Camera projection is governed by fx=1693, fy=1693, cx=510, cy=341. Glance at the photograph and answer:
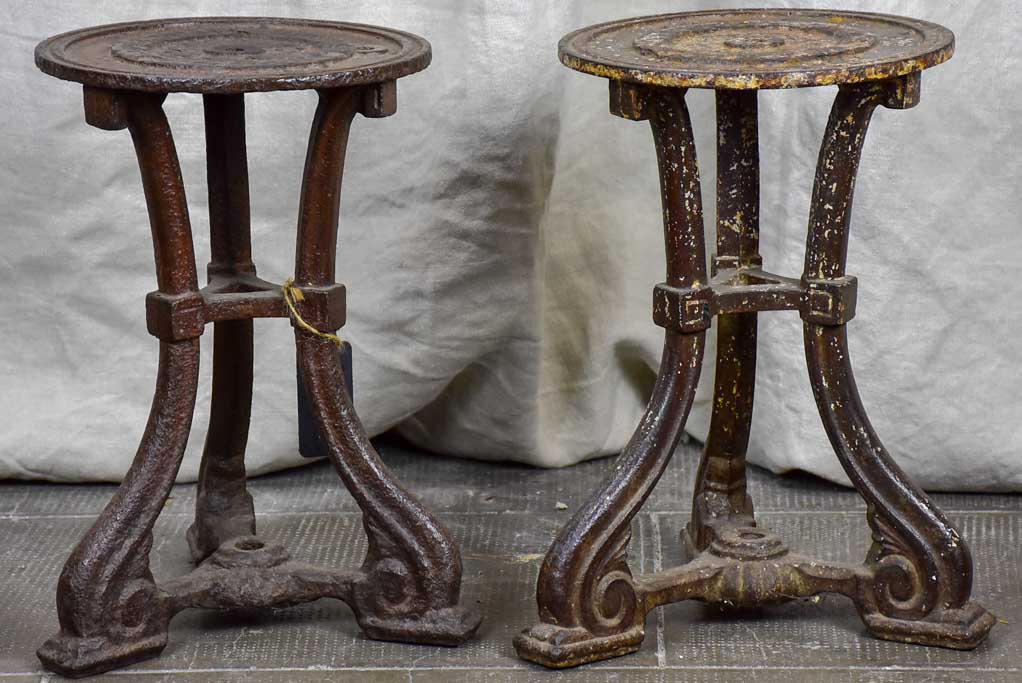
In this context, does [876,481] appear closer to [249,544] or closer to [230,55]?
[249,544]

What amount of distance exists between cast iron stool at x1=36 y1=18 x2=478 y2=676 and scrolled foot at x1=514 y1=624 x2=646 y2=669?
0.10 m

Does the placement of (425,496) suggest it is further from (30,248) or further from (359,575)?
(30,248)

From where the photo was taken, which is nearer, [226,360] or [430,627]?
[430,627]

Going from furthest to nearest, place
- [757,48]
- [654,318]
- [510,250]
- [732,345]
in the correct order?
[510,250] → [732,345] → [654,318] → [757,48]

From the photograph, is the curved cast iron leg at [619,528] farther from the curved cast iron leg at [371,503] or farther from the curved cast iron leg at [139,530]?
the curved cast iron leg at [139,530]

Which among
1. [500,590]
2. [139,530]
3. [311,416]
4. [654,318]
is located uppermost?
[654,318]

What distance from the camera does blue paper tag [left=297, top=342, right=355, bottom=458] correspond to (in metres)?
2.15

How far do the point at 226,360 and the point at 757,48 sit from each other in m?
0.82

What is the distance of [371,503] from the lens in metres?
2.14

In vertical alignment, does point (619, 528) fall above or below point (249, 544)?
above

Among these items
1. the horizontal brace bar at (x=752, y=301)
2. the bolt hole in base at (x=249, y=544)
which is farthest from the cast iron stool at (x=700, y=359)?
the bolt hole in base at (x=249, y=544)

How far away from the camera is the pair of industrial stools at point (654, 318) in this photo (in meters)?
2.02

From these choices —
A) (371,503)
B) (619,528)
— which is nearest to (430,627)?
(371,503)

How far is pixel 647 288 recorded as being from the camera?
110 inches
